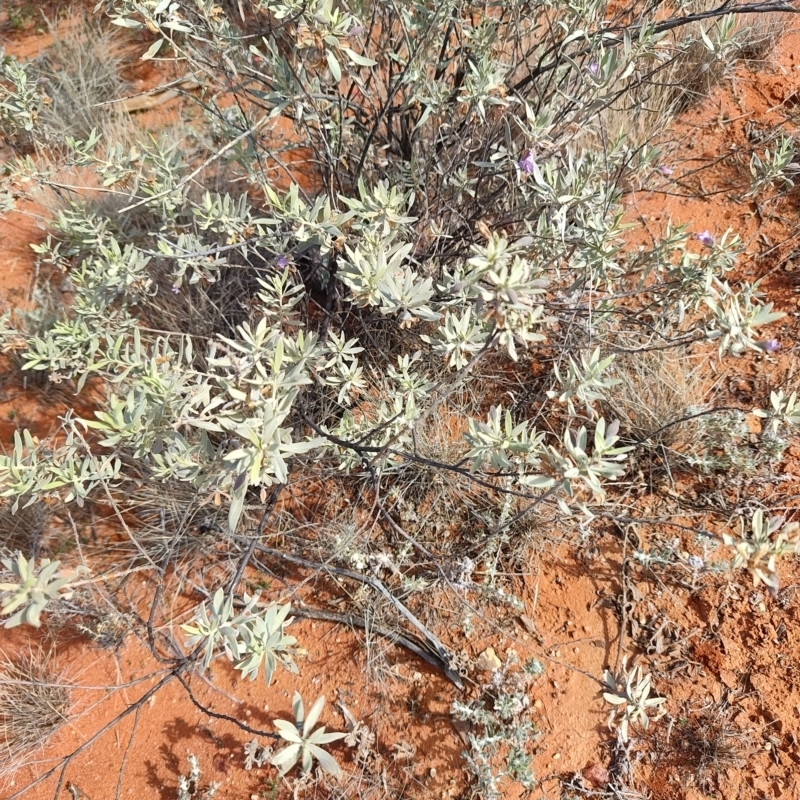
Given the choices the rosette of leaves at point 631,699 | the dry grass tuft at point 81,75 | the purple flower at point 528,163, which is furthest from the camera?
the dry grass tuft at point 81,75

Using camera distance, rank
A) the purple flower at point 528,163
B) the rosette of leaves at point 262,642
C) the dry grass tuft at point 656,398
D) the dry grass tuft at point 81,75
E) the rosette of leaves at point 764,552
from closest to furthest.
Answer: the rosette of leaves at point 764,552, the rosette of leaves at point 262,642, the purple flower at point 528,163, the dry grass tuft at point 656,398, the dry grass tuft at point 81,75

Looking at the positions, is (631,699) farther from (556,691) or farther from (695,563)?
(695,563)

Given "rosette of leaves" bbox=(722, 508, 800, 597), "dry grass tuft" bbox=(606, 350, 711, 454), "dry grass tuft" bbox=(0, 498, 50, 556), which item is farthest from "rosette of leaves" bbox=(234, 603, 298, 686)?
"dry grass tuft" bbox=(606, 350, 711, 454)

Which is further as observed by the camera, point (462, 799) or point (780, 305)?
point (780, 305)

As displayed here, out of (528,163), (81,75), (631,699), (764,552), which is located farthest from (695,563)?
(81,75)

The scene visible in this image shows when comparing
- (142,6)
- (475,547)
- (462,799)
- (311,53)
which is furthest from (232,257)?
(462,799)

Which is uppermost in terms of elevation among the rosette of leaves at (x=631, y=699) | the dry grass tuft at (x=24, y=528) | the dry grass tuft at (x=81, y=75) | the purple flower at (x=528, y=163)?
the purple flower at (x=528, y=163)

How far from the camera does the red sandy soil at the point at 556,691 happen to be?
6.17ft

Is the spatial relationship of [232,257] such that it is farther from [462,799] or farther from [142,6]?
[462,799]

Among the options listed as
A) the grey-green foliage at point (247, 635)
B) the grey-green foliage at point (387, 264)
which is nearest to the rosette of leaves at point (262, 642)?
the grey-green foliage at point (247, 635)

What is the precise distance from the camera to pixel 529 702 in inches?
78.4

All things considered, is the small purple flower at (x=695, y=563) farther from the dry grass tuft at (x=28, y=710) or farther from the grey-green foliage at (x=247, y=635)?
the dry grass tuft at (x=28, y=710)

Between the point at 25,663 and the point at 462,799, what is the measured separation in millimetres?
1707

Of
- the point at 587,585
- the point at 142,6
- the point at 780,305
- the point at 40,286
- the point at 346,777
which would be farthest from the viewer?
the point at 40,286
